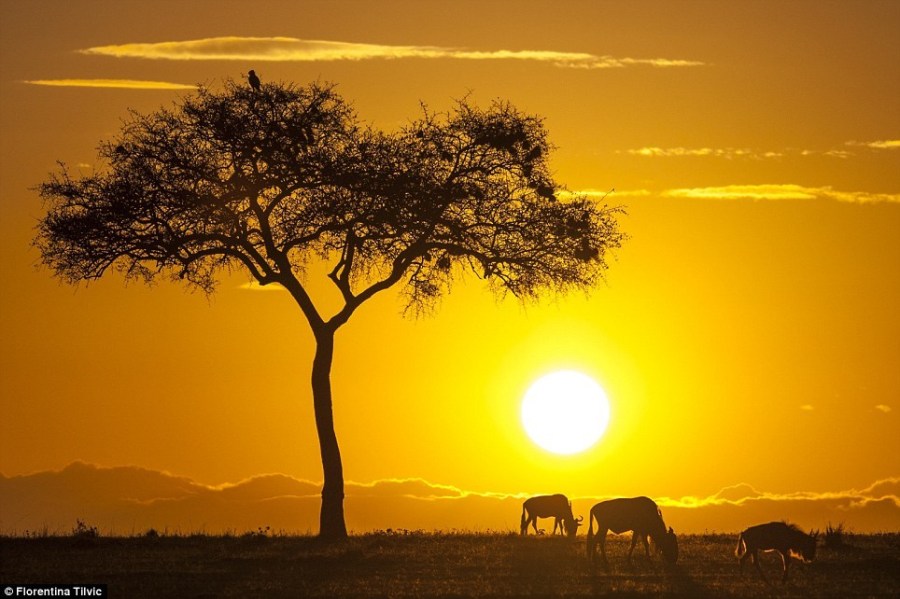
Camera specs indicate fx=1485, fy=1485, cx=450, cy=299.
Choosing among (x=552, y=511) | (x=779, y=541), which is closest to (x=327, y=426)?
(x=552, y=511)

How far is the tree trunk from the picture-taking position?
154 feet

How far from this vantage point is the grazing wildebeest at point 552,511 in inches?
1817

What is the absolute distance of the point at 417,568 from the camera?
126ft

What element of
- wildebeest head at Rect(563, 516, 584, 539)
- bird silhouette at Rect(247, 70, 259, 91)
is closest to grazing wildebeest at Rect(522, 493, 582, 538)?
wildebeest head at Rect(563, 516, 584, 539)

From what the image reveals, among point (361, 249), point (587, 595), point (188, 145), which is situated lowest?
point (587, 595)

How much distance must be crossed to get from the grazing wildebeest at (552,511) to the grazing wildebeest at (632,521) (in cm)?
613

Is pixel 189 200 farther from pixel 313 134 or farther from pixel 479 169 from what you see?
pixel 479 169

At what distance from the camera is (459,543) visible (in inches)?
1697

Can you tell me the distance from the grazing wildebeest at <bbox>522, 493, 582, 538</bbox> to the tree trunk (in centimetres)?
580

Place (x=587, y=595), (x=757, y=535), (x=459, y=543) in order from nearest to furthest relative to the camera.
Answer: (x=587, y=595), (x=757, y=535), (x=459, y=543)

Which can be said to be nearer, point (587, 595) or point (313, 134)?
point (587, 595)

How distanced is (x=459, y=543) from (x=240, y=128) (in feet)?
47.7

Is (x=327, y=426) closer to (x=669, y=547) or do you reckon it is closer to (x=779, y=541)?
(x=669, y=547)

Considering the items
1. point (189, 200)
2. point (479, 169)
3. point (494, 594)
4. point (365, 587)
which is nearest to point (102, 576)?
point (365, 587)
